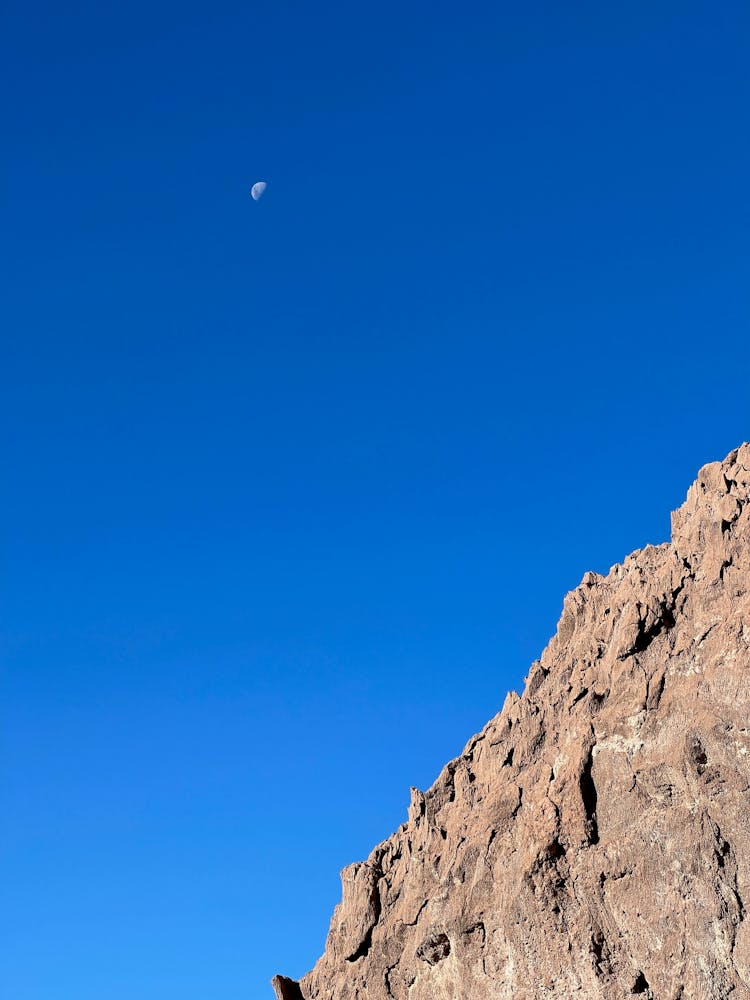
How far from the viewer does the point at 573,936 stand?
113 feet

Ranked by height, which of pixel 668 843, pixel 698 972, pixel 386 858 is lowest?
pixel 698 972

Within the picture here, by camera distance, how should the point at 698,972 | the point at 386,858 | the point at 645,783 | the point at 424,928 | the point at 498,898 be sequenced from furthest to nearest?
the point at 386,858 < the point at 424,928 < the point at 498,898 < the point at 645,783 < the point at 698,972

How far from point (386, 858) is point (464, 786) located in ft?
16.7

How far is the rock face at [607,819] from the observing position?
105ft

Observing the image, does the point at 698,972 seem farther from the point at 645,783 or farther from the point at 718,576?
the point at 718,576

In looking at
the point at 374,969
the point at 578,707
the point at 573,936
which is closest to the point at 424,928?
the point at 374,969

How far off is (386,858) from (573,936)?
1061cm

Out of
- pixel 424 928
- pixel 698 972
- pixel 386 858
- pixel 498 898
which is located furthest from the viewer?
pixel 386 858

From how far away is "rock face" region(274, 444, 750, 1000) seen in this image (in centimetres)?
3189

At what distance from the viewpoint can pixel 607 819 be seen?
34.8m

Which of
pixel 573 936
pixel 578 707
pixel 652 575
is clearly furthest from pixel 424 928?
pixel 652 575

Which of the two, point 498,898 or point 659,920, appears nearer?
point 659,920

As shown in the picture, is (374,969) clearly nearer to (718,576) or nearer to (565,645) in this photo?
(565,645)

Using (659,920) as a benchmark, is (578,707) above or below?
above
